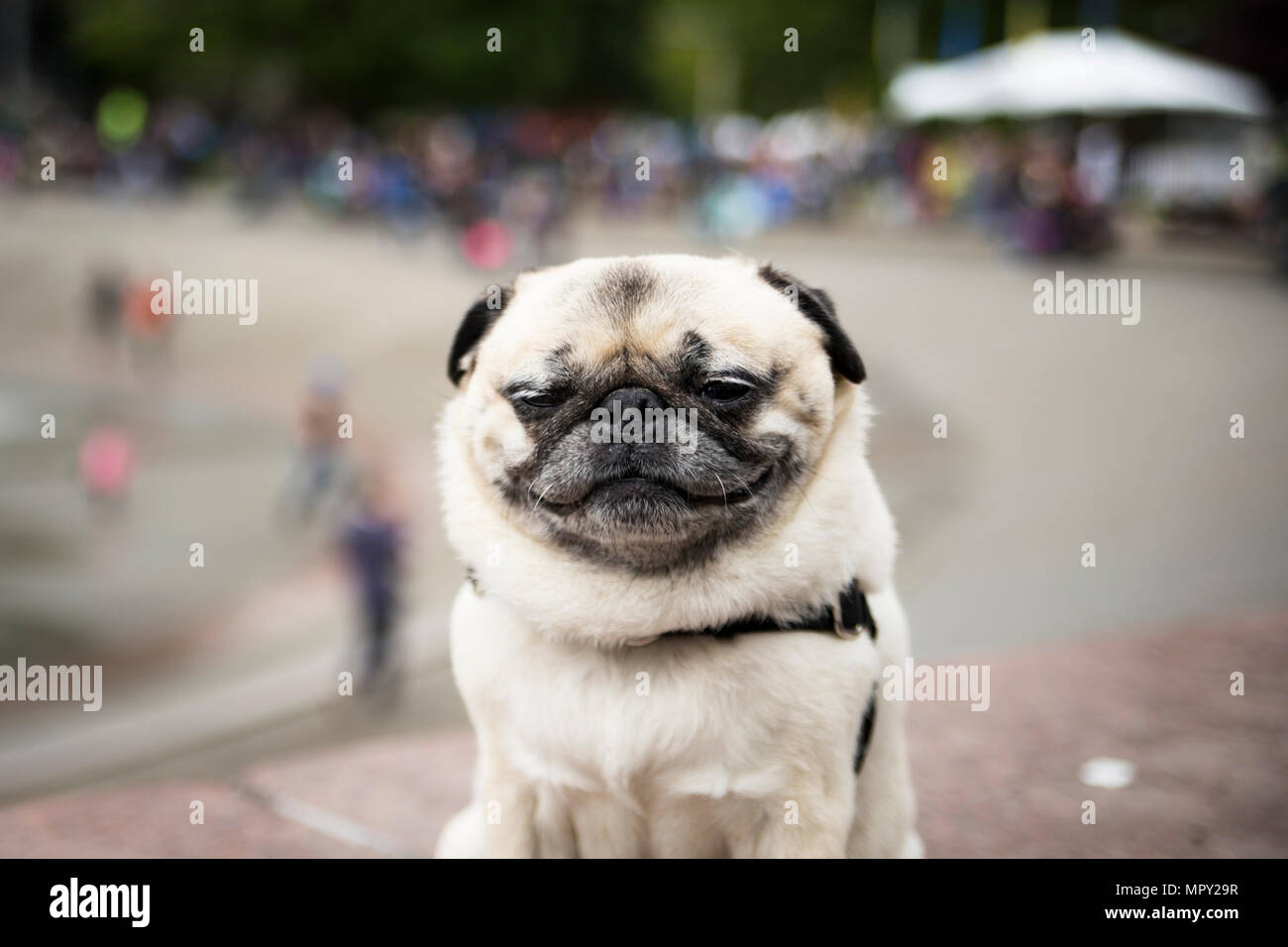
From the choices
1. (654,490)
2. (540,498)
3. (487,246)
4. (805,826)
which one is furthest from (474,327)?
(487,246)

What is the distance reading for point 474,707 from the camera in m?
3.14

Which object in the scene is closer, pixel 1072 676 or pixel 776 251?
pixel 1072 676

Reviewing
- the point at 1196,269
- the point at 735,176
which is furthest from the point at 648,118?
the point at 1196,269

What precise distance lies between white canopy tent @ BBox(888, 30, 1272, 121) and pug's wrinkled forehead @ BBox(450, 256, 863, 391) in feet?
74.9

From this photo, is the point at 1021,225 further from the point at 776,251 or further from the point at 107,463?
the point at 107,463

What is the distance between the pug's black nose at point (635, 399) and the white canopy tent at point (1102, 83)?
75.8 ft

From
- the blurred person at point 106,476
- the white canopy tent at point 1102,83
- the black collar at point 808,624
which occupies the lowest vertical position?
the blurred person at point 106,476

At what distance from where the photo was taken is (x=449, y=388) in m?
11.8

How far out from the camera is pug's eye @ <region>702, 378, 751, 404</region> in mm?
2988

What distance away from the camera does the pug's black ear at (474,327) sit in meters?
3.25

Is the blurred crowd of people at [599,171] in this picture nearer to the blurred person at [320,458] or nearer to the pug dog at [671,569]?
the blurred person at [320,458]

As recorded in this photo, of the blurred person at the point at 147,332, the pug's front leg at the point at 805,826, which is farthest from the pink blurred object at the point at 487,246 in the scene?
the pug's front leg at the point at 805,826

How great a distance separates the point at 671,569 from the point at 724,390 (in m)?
0.44

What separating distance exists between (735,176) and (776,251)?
7.38m
